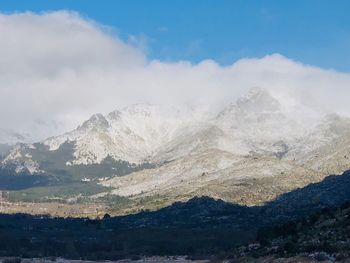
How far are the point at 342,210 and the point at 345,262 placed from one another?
36963 mm

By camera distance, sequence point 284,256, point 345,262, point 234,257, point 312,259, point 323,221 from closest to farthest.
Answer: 1. point 345,262
2. point 312,259
3. point 284,256
4. point 323,221
5. point 234,257

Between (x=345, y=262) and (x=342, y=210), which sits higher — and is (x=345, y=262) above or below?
below

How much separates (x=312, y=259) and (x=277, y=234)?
40.2 metres

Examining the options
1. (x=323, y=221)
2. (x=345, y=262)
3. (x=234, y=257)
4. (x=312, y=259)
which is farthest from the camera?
(x=234, y=257)

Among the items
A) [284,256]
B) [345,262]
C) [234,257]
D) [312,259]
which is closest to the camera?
[345,262]

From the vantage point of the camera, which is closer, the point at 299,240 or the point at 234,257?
the point at 299,240

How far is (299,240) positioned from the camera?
13000 centimetres

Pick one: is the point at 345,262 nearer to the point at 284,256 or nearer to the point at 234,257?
the point at 284,256

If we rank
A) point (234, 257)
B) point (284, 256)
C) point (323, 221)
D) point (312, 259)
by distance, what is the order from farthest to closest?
point (234, 257) → point (323, 221) → point (284, 256) → point (312, 259)

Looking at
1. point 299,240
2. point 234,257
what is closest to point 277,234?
point 234,257

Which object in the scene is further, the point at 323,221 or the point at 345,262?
the point at 323,221

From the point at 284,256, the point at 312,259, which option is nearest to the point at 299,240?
the point at 284,256

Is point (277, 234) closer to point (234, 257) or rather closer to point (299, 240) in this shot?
point (234, 257)

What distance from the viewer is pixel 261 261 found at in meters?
127
